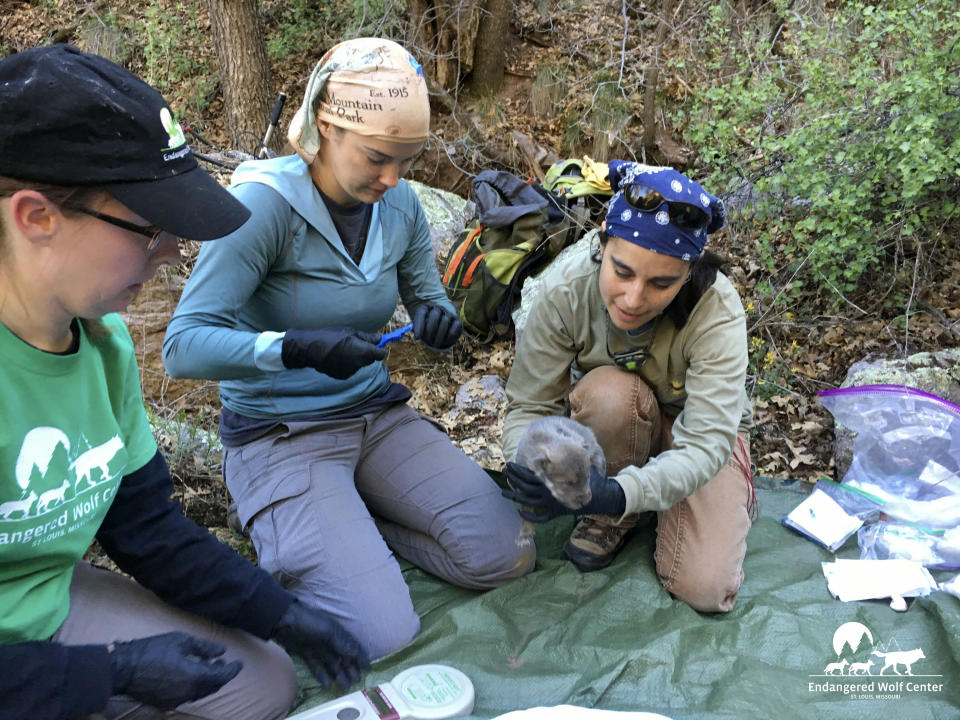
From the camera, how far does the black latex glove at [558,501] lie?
83.5 inches

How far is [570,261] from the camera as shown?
2516 millimetres

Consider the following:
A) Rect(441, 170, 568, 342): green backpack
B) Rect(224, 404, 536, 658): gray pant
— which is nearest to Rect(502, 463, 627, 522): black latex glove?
Rect(224, 404, 536, 658): gray pant

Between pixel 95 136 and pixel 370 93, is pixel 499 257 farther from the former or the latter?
pixel 95 136

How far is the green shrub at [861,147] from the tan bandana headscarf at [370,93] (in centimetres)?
220

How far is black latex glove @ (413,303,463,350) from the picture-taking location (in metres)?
2.46

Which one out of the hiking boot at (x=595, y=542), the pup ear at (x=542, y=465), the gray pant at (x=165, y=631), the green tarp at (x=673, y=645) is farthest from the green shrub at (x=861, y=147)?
the gray pant at (x=165, y=631)

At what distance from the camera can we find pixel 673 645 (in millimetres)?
2096

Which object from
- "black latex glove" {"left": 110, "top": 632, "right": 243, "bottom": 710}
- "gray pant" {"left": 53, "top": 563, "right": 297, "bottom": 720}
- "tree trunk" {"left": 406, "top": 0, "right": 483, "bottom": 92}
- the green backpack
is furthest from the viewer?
"tree trunk" {"left": 406, "top": 0, "right": 483, "bottom": 92}

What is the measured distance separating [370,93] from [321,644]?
1454 millimetres

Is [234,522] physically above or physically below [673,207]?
below

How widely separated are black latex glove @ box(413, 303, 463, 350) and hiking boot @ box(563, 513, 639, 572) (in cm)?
75

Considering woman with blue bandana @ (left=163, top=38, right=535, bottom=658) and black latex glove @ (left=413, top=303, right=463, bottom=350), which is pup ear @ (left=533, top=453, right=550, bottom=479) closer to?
woman with blue bandana @ (left=163, top=38, right=535, bottom=658)

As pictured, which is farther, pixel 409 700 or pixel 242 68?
pixel 242 68

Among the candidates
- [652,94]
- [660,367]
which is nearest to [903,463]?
[660,367]
